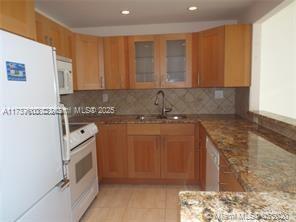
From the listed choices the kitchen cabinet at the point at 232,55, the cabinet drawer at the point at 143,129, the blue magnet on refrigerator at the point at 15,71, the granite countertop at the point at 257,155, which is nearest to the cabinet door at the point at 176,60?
the kitchen cabinet at the point at 232,55

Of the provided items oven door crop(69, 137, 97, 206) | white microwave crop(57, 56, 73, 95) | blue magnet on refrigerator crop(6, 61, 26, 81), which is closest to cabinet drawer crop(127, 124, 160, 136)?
oven door crop(69, 137, 97, 206)

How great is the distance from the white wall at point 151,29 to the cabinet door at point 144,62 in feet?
0.89

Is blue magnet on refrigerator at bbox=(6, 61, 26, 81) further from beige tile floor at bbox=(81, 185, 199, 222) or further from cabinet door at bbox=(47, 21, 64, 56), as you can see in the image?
beige tile floor at bbox=(81, 185, 199, 222)

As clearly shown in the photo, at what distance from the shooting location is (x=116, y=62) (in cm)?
318

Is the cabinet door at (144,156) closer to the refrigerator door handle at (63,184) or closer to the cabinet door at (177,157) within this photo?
the cabinet door at (177,157)

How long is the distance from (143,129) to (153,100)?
697 mm

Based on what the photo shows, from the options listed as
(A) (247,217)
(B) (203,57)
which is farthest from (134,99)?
(A) (247,217)

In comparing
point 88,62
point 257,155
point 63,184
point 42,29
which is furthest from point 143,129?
point 257,155

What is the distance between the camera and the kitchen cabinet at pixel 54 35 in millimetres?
2248

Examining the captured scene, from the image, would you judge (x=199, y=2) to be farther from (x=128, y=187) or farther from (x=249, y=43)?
(x=128, y=187)

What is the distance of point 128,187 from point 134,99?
1.31m

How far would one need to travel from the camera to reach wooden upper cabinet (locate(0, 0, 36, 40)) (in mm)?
1418

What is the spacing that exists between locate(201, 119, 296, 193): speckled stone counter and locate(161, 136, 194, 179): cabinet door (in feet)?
2.36

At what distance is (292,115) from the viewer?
2.74 metres
